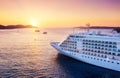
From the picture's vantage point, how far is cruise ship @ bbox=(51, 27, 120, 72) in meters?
43.4

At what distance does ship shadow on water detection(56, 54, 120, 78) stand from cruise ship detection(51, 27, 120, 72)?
45.4 inches

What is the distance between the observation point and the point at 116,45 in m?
44.4

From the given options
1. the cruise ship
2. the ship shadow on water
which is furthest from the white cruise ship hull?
the ship shadow on water

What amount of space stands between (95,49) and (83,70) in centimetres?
683

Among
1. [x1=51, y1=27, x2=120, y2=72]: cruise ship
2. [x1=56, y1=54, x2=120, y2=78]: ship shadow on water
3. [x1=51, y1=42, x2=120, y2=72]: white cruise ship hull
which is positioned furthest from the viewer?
[x1=51, y1=27, x2=120, y2=72]: cruise ship

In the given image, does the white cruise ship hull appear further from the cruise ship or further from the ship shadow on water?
the ship shadow on water

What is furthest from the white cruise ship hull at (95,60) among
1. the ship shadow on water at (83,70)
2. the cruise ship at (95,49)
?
the ship shadow on water at (83,70)

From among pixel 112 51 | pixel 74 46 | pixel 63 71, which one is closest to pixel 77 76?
pixel 63 71

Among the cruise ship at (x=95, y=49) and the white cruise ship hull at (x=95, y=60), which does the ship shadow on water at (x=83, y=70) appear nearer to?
the white cruise ship hull at (x=95, y=60)

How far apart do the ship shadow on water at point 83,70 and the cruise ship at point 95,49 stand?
115 centimetres

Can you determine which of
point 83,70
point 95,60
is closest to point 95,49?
point 95,60

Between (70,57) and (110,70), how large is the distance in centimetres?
1185

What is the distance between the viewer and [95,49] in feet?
154

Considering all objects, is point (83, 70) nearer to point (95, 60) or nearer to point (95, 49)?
point (95, 60)
